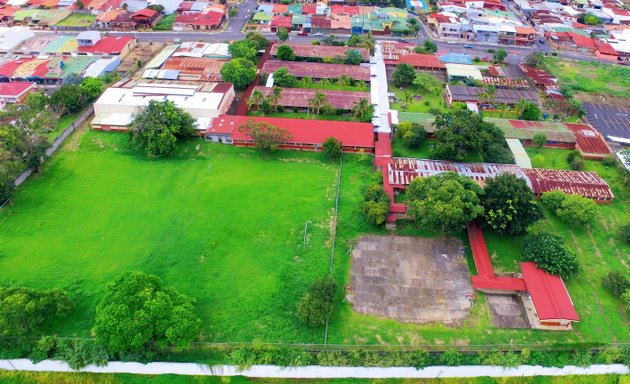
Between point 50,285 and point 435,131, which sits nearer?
point 50,285

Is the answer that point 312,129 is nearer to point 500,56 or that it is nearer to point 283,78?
point 283,78

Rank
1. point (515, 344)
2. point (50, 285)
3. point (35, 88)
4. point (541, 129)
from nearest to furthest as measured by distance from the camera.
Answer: point (515, 344) → point (50, 285) → point (541, 129) → point (35, 88)

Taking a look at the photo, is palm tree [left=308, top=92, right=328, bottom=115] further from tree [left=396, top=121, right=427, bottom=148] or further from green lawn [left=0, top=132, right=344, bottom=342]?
tree [left=396, top=121, right=427, bottom=148]

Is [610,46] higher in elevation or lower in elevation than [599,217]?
higher

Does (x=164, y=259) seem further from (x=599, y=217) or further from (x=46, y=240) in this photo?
(x=599, y=217)

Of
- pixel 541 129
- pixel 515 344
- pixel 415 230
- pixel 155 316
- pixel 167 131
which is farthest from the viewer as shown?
pixel 541 129

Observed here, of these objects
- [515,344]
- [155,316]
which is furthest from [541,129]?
[155,316]

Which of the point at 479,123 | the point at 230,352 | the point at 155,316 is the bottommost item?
the point at 230,352

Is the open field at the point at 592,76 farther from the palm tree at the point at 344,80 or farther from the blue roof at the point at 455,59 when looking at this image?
the palm tree at the point at 344,80
